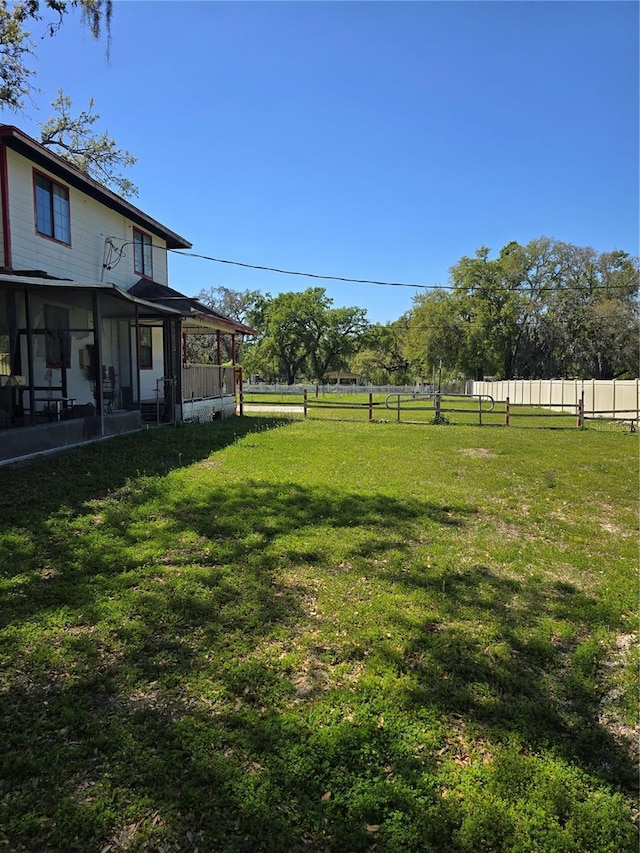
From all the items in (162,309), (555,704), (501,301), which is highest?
(501,301)

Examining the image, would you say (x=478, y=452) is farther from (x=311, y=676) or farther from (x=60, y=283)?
(x=311, y=676)

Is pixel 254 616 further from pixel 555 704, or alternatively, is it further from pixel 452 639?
pixel 555 704

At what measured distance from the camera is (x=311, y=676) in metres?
3.11

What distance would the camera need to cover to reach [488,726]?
2736 millimetres

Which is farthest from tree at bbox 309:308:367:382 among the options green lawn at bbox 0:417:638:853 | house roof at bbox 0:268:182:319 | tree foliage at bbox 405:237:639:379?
green lawn at bbox 0:417:638:853

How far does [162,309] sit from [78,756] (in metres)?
11.3

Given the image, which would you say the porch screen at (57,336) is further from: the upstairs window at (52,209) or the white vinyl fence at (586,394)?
the white vinyl fence at (586,394)

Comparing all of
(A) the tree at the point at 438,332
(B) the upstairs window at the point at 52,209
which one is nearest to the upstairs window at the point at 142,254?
(B) the upstairs window at the point at 52,209

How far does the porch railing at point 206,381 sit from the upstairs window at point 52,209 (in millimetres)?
4318

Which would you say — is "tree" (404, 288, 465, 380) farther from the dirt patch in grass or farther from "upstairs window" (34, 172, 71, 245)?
"upstairs window" (34, 172, 71, 245)

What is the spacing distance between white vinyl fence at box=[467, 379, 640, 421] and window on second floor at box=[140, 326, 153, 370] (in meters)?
11.6

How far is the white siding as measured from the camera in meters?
10.4

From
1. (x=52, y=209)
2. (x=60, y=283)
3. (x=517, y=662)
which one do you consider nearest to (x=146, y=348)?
(x=52, y=209)

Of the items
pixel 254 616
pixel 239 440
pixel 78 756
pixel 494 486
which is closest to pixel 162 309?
pixel 239 440
